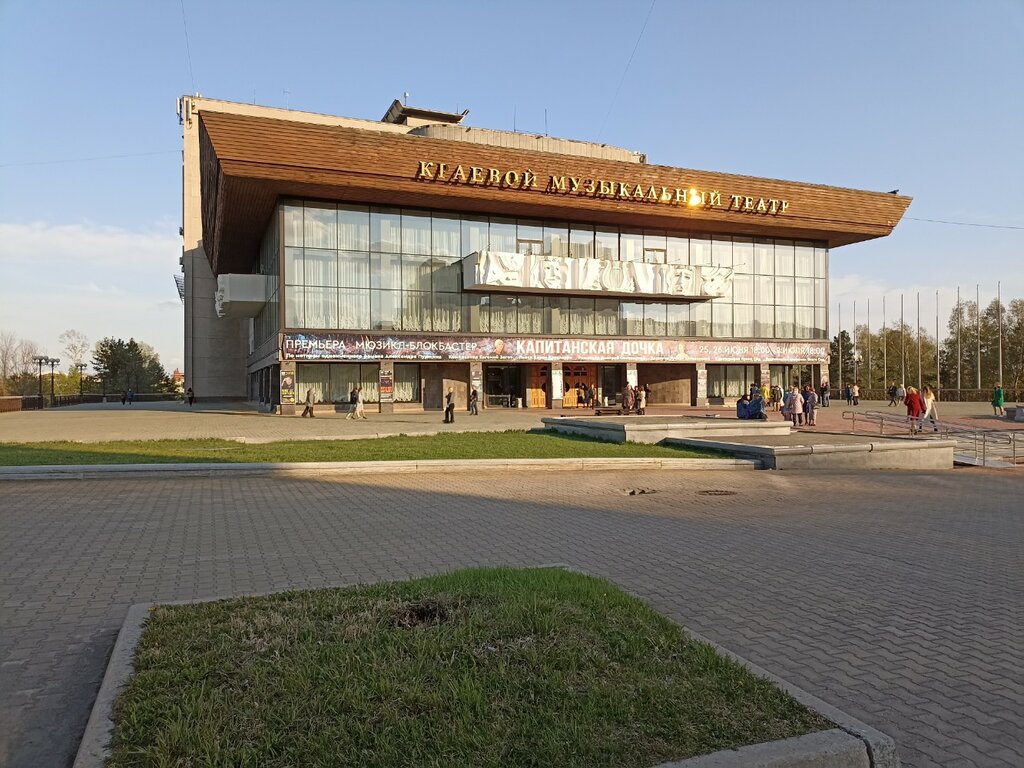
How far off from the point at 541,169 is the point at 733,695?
3761 centimetres

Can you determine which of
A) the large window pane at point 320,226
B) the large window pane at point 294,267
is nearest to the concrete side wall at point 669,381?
the large window pane at point 320,226

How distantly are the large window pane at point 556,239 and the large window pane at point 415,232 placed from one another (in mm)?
7535

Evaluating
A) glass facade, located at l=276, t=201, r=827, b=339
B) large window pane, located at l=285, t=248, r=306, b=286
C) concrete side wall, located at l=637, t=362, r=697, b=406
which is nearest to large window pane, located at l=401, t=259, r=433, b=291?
glass facade, located at l=276, t=201, r=827, b=339

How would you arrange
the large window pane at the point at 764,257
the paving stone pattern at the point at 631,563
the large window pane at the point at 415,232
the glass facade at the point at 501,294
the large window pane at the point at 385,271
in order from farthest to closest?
1. the large window pane at the point at 764,257
2. the large window pane at the point at 415,232
3. the large window pane at the point at 385,271
4. the glass facade at the point at 501,294
5. the paving stone pattern at the point at 631,563

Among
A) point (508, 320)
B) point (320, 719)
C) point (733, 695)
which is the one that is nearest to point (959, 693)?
point (733, 695)

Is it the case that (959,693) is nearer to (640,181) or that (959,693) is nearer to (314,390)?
(314,390)

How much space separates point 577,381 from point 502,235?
1085 cm

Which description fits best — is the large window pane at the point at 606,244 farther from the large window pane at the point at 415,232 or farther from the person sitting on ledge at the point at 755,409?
the person sitting on ledge at the point at 755,409

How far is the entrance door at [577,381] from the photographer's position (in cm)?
4550

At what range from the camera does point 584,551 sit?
7.90 meters

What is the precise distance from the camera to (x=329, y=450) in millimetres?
17203

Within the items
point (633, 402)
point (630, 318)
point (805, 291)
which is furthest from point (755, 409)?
point (805, 291)

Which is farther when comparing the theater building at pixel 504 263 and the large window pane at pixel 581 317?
the large window pane at pixel 581 317

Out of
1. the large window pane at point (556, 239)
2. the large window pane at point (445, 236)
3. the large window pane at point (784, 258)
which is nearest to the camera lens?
the large window pane at point (445, 236)
